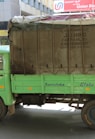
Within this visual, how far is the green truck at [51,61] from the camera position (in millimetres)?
8336

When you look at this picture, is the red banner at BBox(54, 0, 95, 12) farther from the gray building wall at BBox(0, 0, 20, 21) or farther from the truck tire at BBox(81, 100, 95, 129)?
the truck tire at BBox(81, 100, 95, 129)

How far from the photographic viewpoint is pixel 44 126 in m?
8.76

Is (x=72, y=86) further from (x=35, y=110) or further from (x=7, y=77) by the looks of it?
(x=35, y=110)

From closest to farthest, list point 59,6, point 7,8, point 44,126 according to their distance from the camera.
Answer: point 44,126
point 59,6
point 7,8

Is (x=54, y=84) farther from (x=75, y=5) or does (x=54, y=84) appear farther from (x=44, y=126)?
(x=75, y=5)

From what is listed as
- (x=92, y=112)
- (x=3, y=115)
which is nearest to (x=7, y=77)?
(x=3, y=115)

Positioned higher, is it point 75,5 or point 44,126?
point 75,5

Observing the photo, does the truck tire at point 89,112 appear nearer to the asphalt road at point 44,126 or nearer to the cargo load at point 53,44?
the asphalt road at point 44,126

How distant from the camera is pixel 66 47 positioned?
27.6ft

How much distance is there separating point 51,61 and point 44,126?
167 centimetres

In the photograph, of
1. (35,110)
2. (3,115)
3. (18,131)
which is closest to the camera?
(18,131)

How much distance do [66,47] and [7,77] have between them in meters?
1.67

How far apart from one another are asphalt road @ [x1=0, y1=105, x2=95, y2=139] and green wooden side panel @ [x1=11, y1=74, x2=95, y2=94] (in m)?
0.90

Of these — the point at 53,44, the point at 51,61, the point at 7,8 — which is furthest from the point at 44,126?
the point at 7,8
